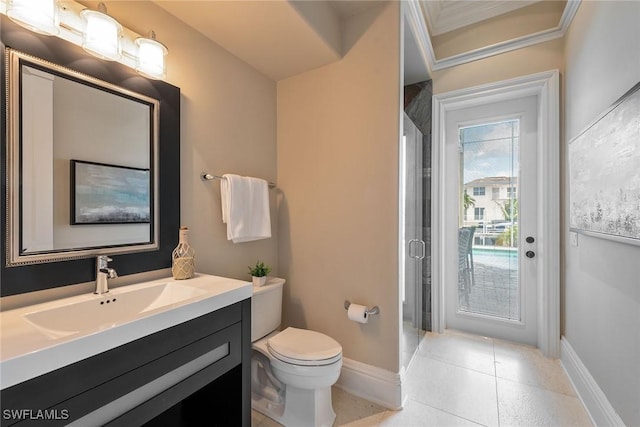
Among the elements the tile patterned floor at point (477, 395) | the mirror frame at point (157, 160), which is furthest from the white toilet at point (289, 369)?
the mirror frame at point (157, 160)

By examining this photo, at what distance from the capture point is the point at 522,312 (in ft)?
7.81

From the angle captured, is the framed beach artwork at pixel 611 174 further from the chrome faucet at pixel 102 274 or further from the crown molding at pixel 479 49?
the chrome faucet at pixel 102 274

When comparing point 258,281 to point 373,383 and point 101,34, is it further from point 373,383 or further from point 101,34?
point 101,34

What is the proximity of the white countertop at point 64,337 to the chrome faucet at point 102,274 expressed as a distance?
3cm

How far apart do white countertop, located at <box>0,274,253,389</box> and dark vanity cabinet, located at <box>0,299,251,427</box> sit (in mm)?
30

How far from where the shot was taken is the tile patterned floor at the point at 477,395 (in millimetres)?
1537

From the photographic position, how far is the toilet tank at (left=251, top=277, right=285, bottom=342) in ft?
5.31

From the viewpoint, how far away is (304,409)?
1.46 metres

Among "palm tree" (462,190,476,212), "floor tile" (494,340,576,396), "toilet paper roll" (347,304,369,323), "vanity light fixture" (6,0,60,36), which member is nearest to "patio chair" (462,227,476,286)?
"palm tree" (462,190,476,212)

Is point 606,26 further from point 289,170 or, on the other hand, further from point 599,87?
point 289,170

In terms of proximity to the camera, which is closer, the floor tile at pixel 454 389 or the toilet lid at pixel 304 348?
the toilet lid at pixel 304 348

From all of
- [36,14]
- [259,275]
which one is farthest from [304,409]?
[36,14]

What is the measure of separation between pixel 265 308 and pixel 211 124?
1.17 metres

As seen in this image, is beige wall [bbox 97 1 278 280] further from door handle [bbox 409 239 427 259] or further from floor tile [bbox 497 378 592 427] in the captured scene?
floor tile [bbox 497 378 592 427]
